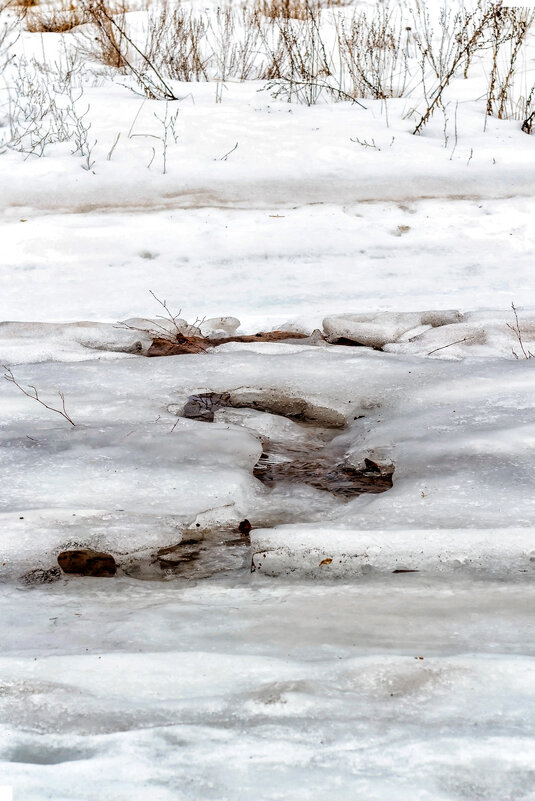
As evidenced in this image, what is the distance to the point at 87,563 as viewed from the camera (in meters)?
1.72

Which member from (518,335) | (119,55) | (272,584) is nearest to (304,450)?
(272,584)

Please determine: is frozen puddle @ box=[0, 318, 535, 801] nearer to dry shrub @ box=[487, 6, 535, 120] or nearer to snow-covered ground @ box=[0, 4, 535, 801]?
snow-covered ground @ box=[0, 4, 535, 801]

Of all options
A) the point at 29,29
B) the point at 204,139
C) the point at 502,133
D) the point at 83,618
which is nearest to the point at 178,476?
the point at 83,618

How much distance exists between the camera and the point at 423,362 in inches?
113

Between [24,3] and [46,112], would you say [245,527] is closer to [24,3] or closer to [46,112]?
[46,112]

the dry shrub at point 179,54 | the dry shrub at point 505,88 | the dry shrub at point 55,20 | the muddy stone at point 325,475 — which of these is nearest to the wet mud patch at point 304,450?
the muddy stone at point 325,475

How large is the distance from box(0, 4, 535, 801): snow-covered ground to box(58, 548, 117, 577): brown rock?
0.02m

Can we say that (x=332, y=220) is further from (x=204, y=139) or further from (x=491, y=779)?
(x=491, y=779)

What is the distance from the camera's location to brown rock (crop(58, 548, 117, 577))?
5.63 feet

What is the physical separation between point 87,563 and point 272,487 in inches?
21.9

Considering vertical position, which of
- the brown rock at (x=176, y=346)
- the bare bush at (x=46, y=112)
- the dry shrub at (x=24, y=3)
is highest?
the dry shrub at (x=24, y=3)

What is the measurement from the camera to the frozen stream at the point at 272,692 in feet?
3.47

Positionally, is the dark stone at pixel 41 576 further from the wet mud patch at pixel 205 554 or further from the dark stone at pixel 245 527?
the dark stone at pixel 245 527

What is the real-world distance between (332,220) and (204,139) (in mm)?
1225
